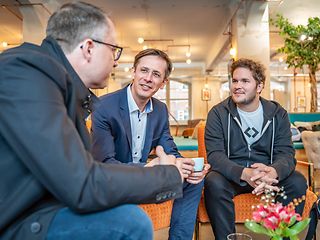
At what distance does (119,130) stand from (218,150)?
709 millimetres

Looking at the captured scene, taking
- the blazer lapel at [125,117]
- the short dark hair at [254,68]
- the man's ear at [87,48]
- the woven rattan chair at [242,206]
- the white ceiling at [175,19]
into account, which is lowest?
the woven rattan chair at [242,206]

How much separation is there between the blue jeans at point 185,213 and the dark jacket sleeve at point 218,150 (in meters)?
0.25

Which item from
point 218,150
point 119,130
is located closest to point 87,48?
point 119,130

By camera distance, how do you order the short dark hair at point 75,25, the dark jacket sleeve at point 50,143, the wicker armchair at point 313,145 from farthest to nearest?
1. the wicker armchair at point 313,145
2. the short dark hair at point 75,25
3. the dark jacket sleeve at point 50,143

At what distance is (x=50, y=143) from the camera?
76 cm

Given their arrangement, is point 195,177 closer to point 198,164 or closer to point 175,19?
point 198,164

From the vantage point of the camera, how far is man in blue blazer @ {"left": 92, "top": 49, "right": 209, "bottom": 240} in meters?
1.77

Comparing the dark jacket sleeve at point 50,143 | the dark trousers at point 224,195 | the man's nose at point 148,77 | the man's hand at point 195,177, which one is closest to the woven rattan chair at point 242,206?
the dark trousers at point 224,195

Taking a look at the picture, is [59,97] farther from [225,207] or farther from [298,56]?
[298,56]

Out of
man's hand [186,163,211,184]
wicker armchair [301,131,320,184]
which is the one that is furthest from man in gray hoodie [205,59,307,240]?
wicker armchair [301,131,320,184]

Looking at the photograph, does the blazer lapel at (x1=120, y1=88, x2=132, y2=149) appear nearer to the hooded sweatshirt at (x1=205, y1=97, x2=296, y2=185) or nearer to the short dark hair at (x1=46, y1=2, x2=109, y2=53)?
the hooded sweatshirt at (x1=205, y1=97, x2=296, y2=185)

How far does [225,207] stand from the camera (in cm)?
188

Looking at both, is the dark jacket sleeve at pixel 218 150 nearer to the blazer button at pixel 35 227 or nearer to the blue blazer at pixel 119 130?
the blue blazer at pixel 119 130

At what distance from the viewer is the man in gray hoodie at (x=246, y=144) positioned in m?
1.94
